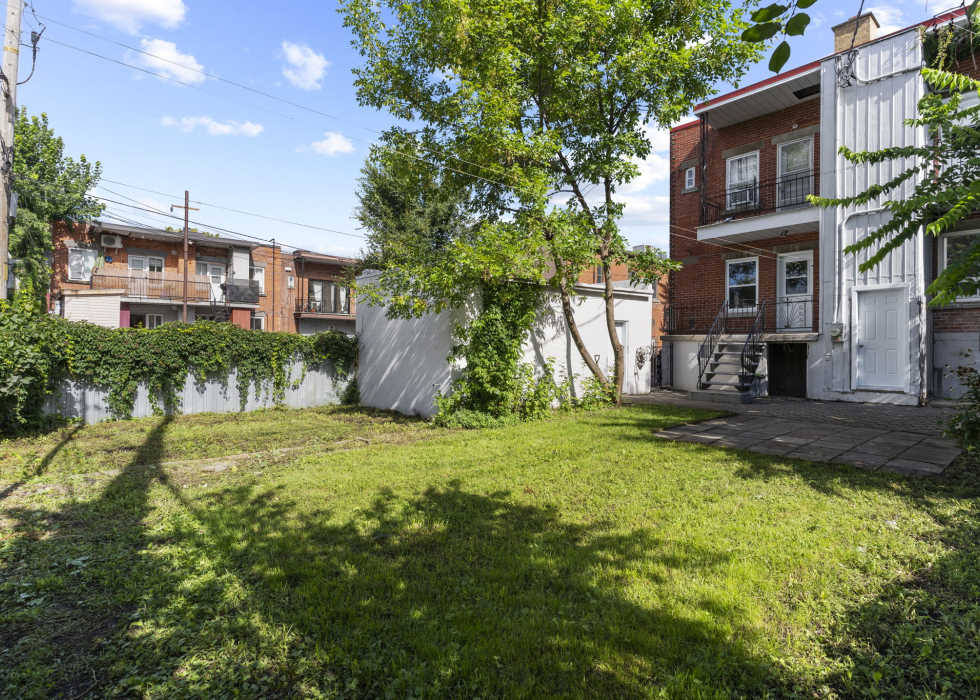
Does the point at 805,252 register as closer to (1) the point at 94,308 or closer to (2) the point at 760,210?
Result: (2) the point at 760,210

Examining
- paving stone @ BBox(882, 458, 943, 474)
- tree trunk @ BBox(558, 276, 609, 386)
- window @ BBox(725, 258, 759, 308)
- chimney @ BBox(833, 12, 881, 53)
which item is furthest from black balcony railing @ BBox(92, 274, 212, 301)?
paving stone @ BBox(882, 458, 943, 474)

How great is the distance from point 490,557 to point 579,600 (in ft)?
2.64

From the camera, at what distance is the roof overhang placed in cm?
1306

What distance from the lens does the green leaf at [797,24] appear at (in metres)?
2.09

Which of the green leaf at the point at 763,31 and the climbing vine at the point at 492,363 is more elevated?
the green leaf at the point at 763,31

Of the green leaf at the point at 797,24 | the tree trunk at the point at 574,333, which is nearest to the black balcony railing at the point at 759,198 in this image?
the tree trunk at the point at 574,333

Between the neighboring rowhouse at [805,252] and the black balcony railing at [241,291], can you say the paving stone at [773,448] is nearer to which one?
the neighboring rowhouse at [805,252]

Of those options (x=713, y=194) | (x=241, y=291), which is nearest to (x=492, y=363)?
(x=713, y=194)

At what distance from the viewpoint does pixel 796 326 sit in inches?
541

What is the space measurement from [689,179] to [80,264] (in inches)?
1003

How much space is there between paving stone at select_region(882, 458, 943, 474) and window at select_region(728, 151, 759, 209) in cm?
1037

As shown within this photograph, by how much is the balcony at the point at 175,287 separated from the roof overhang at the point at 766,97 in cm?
2223

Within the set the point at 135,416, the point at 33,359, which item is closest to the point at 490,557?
the point at 33,359

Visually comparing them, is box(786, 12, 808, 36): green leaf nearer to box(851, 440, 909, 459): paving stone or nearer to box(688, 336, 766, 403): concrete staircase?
box(851, 440, 909, 459): paving stone
